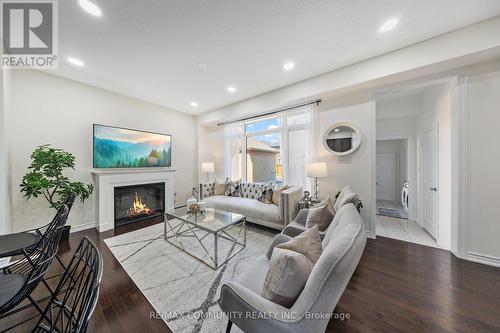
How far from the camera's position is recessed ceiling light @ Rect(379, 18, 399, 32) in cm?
194

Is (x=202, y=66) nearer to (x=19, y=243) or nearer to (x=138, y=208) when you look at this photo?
(x=19, y=243)

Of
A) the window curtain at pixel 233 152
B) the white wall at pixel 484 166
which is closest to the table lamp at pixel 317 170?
the white wall at pixel 484 166

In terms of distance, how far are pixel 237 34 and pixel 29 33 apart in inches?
99.6

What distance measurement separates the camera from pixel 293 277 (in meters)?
0.95

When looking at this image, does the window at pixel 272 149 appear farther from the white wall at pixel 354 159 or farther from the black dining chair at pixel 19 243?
the black dining chair at pixel 19 243

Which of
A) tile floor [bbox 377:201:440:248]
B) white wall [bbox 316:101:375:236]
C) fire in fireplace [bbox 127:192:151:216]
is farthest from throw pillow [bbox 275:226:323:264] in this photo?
fire in fireplace [bbox 127:192:151:216]

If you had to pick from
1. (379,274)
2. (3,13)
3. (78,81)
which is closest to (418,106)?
(379,274)

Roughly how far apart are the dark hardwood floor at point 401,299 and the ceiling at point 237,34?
291 cm

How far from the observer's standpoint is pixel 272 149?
4.62 metres

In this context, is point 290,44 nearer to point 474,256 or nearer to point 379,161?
point 474,256

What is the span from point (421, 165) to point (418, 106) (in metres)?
1.28

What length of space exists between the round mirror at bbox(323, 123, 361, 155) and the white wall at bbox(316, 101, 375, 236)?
0.28 feet

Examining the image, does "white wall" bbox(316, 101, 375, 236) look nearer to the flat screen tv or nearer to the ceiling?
the ceiling

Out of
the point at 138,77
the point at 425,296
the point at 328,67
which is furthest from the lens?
the point at 138,77
